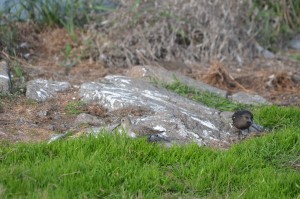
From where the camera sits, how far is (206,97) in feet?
29.4

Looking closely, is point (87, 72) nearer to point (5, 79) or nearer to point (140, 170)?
point (5, 79)

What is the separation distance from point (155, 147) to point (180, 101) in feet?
5.91

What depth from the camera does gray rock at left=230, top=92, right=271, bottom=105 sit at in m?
9.23

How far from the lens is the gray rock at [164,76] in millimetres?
9430

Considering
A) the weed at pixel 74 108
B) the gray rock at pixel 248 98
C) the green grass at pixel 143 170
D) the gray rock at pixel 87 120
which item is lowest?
the gray rock at pixel 248 98

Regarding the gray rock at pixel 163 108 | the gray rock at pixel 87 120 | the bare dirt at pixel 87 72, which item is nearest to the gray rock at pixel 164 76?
the bare dirt at pixel 87 72

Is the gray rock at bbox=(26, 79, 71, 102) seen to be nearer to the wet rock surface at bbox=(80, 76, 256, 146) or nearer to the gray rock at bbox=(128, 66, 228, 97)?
the wet rock surface at bbox=(80, 76, 256, 146)

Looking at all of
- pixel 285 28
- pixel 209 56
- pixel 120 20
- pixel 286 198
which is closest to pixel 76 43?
pixel 120 20

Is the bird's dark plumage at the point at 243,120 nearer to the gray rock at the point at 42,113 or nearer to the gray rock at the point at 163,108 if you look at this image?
the gray rock at the point at 163,108

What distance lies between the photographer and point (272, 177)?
20.8 ft

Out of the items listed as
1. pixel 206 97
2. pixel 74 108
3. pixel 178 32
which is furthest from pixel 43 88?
pixel 178 32

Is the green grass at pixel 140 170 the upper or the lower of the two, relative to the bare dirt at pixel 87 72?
upper

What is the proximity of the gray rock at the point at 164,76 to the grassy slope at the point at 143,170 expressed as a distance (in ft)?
7.80

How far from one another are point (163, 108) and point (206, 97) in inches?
44.0
